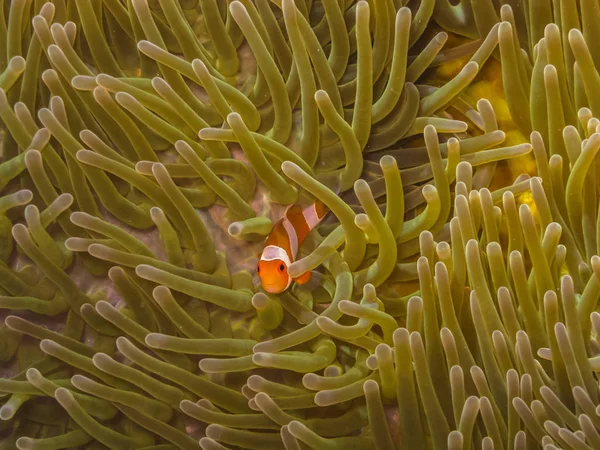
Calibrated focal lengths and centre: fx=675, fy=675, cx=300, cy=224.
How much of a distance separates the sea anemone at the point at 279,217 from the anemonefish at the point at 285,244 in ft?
0.10

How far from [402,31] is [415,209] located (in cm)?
33

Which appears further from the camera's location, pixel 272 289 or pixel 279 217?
pixel 279 217

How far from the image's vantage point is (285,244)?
1.18 meters

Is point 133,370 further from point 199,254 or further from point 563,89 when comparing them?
point 563,89

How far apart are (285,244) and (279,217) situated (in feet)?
0.37

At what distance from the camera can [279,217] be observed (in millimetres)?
1278

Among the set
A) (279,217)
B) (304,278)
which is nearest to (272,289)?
(304,278)

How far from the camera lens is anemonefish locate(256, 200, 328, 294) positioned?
113 centimetres

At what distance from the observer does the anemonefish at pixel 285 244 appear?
3.70 ft

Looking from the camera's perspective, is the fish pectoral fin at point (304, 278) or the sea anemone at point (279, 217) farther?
the fish pectoral fin at point (304, 278)

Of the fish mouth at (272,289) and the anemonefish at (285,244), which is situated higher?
the anemonefish at (285,244)

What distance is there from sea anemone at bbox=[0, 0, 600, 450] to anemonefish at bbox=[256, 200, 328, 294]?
0.10 feet

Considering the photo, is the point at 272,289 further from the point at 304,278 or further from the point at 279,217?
the point at 279,217

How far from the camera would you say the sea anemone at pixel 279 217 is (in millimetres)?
1054
